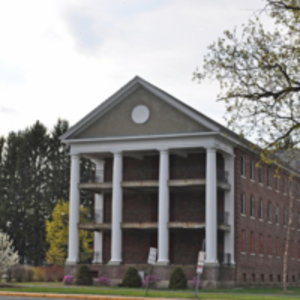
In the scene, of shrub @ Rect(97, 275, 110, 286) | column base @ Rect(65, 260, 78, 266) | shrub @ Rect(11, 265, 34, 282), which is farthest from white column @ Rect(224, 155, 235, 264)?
shrub @ Rect(11, 265, 34, 282)

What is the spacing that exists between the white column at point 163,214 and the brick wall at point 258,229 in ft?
18.9

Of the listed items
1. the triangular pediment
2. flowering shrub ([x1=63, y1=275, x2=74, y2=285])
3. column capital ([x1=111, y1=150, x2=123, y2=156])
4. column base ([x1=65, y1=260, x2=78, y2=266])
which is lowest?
flowering shrub ([x1=63, y1=275, x2=74, y2=285])

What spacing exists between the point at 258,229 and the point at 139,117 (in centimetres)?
1419

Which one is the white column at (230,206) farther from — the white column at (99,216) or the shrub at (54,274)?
the shrub at (54,274)

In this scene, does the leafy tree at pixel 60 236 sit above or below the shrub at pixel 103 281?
above

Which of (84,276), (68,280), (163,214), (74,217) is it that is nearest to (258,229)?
(163,214)

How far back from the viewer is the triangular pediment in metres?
49.2

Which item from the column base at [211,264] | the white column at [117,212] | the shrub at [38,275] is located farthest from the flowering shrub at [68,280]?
the column base at [211,264]

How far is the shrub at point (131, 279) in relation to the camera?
1832 inches

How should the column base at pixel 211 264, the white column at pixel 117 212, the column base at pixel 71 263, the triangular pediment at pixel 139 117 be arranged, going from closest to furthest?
the column base at pixel 211 264 → the triangular pediment at pixel 139 117 → the white column at pixel 117 212 → the column base at pixel 71 263

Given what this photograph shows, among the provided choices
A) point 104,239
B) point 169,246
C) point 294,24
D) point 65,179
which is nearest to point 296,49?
point 294,24

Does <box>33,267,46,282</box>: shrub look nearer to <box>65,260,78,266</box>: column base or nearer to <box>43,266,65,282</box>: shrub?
<box>43,266,65,282</box>: shrub

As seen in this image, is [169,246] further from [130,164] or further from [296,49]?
[296,49]

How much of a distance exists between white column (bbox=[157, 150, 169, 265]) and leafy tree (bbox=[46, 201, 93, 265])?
29488 mm
